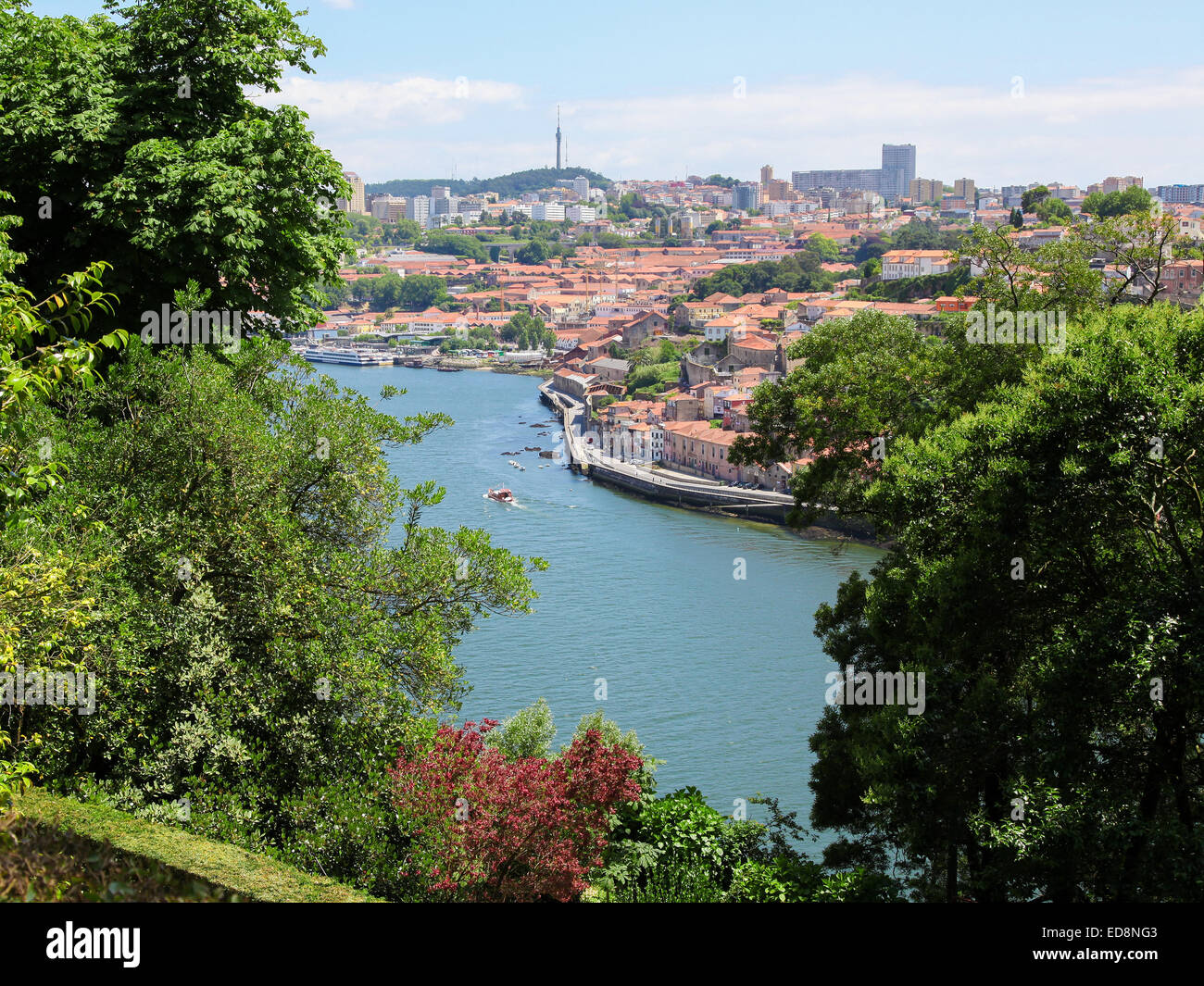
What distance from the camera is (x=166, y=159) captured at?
547 centimetres

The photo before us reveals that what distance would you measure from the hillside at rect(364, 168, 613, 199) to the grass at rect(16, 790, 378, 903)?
14587 cm

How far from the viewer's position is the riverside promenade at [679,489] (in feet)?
82.2

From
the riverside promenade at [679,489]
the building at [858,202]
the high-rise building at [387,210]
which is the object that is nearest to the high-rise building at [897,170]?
the building at [858,202]

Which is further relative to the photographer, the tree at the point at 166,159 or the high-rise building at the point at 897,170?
the high-rise building at the point at 897,170

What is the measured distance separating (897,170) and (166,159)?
5411 inches

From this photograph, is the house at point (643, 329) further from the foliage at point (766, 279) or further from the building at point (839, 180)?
the building at point (839, 180)

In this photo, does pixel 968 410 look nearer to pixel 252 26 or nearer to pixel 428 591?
pixel 428 591

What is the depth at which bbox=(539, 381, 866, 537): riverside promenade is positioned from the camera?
25047mm

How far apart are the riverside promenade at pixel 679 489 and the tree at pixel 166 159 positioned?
638 inches

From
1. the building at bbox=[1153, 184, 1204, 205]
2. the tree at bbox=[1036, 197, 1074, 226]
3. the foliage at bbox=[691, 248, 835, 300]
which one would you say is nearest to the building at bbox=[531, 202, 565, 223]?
the building at bbox=[1153, 184, 1204, 205]

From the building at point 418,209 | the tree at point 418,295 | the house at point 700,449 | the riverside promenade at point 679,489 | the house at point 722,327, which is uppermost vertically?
the building at point 418,209

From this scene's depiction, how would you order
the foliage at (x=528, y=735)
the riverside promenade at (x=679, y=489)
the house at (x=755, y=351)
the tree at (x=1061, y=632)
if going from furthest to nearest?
1. the house at (x=755, y=351)
2. the riverside promenade at (x=679, y=489)
3. the foliage at (x=528, y=735)
4. the tree at (x=1061, y=632)

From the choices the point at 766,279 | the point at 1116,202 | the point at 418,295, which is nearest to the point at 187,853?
the point at 1116,202

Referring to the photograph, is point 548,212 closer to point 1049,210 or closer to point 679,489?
point 1049,210
